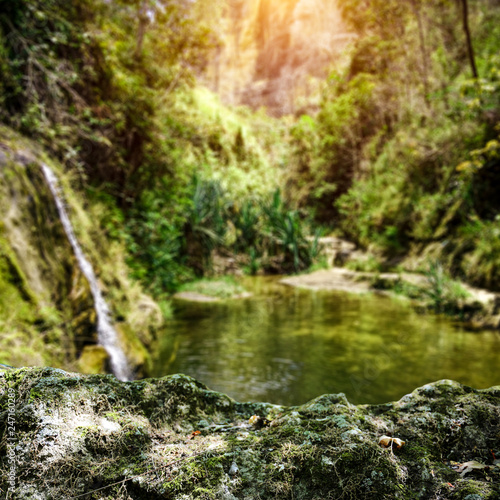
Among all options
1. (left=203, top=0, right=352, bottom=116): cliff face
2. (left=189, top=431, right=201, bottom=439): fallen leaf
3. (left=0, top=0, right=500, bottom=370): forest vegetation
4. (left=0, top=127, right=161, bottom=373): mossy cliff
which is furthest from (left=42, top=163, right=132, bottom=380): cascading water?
(left=203, top=0, right=352, bottom=116): cliff face

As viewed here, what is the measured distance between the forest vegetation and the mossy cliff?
157 cm

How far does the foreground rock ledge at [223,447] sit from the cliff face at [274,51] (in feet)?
106

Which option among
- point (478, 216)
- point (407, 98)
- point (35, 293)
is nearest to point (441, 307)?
point (478, 216)

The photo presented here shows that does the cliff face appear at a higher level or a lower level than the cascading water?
higher

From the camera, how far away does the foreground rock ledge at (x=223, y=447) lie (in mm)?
742

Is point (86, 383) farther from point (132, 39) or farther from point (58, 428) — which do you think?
point (132, 39)

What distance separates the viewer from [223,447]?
878 mm

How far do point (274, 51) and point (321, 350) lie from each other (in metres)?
38.3

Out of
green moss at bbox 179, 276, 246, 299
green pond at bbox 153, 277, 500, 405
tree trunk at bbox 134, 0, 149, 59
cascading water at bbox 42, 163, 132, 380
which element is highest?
tree trunk at bbox 134, 0, 149, 59

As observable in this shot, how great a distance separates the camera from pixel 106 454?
803mm

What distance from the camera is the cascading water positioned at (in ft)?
12.6

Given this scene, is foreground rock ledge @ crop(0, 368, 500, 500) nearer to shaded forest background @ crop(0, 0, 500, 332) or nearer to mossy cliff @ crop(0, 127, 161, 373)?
mossy cliff @ crop(0, 127, 161, 373)

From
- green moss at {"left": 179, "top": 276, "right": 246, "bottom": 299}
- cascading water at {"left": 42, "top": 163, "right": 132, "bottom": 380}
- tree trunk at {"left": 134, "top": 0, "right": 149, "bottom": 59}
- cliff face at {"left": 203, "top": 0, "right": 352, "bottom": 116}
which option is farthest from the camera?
cliff face at {"left": 203, "top": 0, "right": 352, "bottom": 116}

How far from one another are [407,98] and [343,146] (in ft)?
12.3
